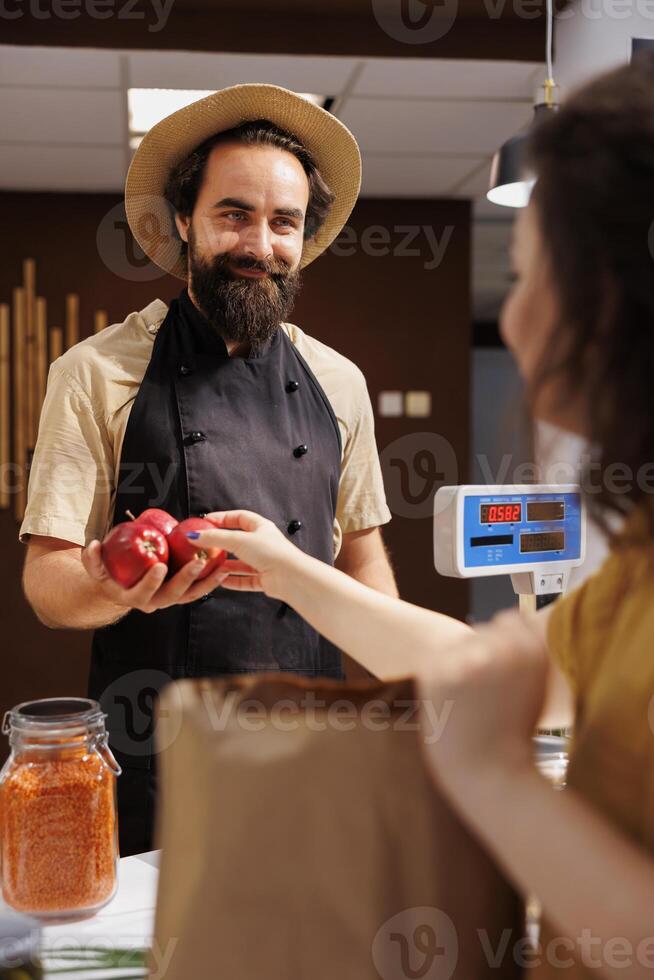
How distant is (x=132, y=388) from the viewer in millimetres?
1733

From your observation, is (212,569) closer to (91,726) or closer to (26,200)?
(91,726)

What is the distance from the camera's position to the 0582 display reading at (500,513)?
1466mm

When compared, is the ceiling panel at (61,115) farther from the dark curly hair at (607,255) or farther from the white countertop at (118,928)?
the dark curly hair at (607,255)

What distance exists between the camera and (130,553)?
1.35 m

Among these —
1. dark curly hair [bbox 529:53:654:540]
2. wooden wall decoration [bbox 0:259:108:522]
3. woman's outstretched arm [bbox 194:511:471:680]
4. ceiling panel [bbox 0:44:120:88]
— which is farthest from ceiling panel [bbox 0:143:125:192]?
dark curly hair [bbox 529:53:654:540]

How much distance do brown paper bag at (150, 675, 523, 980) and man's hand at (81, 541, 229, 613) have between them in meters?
0.74

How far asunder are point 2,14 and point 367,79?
1.28 metres

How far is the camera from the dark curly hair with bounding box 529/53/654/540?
57 cm

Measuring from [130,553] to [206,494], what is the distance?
38 cm

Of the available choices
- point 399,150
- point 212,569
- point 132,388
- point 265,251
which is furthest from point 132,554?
point 399,150

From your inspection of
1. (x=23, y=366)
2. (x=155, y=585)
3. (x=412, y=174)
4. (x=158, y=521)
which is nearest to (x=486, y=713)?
(x=155, y=585)

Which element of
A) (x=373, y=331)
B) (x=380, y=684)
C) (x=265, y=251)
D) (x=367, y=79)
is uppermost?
(x=367, y=79)

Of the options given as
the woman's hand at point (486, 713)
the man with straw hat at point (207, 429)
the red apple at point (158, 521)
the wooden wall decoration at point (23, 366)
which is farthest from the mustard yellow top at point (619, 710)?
the wooden wall decoration at point (23, 366)

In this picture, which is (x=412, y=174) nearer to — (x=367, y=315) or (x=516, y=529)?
(x=367, y=315)
